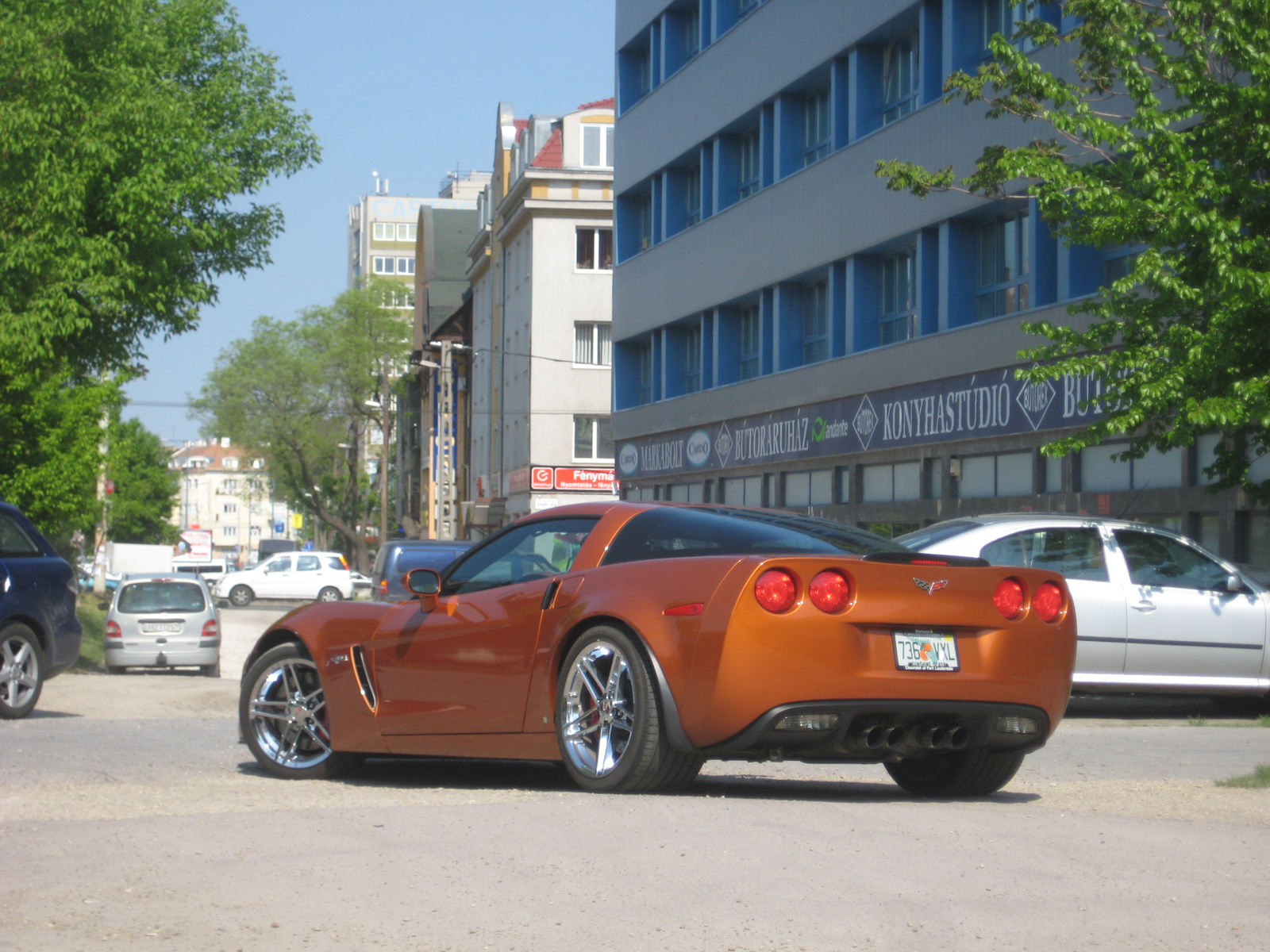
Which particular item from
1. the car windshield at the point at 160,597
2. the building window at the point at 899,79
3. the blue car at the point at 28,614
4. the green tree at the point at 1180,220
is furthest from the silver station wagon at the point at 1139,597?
the car windshield at the point at 160,597

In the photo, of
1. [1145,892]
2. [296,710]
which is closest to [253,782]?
[296,710]

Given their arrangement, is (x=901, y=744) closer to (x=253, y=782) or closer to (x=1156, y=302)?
(x=253, y=782)

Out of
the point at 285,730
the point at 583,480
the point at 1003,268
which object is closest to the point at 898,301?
the point at 1003,268

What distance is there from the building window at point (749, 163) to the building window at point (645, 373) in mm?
7597

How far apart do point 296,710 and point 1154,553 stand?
7846mm

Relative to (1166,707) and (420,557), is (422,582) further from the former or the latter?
(420,557)

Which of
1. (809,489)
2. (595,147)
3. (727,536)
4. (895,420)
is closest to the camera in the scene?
(727,536)

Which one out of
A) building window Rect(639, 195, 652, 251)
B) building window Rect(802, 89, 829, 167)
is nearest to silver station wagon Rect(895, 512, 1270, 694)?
building window Rect(802, 89, 829, 167)

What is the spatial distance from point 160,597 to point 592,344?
106ft

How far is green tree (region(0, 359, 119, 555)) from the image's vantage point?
2598 cm

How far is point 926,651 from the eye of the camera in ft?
20.8

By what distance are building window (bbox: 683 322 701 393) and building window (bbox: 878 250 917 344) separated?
10365mm

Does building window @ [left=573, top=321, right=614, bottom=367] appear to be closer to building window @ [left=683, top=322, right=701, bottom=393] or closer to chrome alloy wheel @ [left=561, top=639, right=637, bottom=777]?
building window @ [left=683, top=322, right=701, bottom=393]

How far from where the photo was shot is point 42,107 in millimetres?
22172
